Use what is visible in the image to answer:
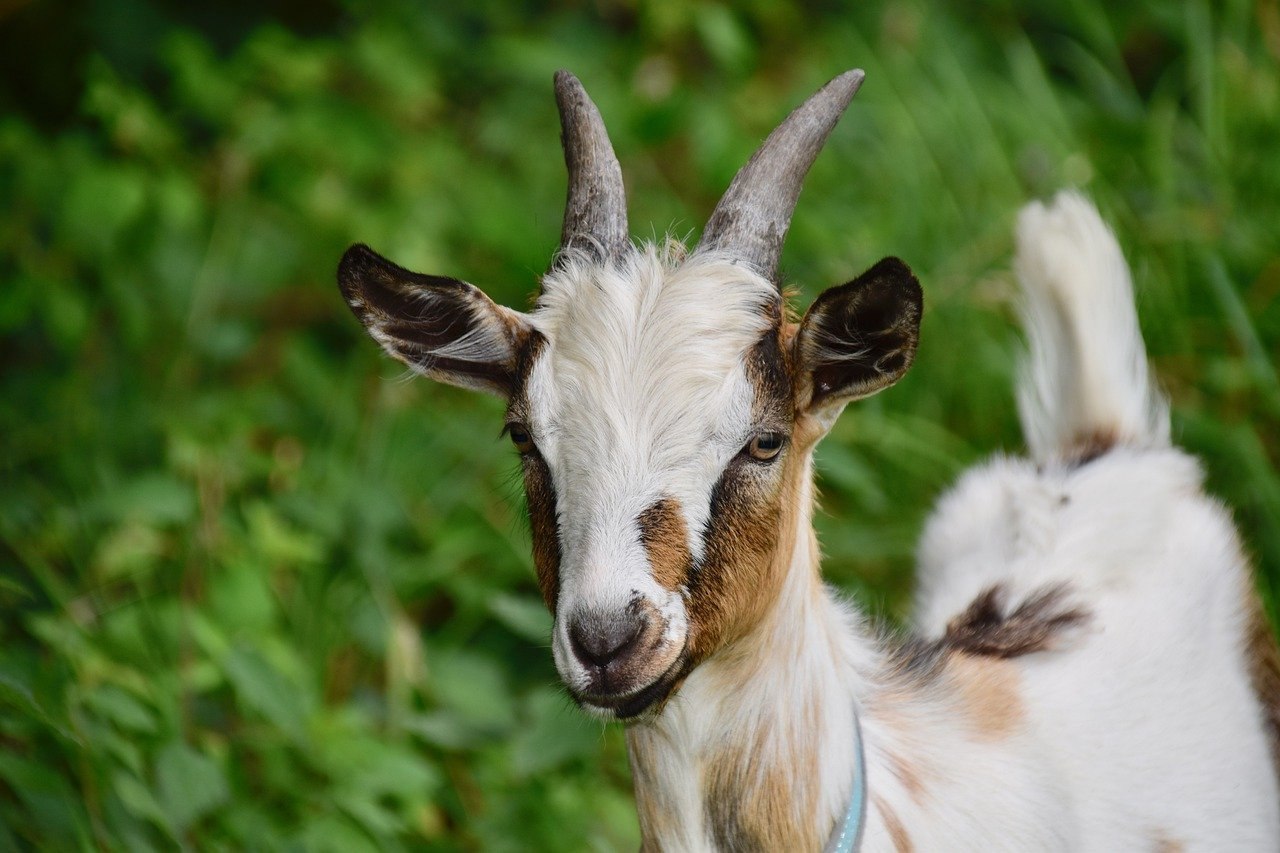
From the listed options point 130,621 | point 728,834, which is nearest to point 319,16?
point 130,621

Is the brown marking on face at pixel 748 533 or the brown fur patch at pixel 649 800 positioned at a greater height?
the brown marking on face at pixel 748 533

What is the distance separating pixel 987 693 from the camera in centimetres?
255

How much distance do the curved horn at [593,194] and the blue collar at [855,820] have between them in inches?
38.6

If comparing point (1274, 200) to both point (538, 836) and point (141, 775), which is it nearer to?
point (538, 836)

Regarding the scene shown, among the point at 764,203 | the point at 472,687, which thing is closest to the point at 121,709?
the point at 472,687

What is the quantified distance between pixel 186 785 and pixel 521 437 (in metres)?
1.37

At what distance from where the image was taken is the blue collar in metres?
2.22

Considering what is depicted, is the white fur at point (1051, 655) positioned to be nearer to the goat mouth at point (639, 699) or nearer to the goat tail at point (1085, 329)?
the goat tail at point (1085, 329)

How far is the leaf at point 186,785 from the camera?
2.95 m

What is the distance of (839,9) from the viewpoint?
7.14 meters

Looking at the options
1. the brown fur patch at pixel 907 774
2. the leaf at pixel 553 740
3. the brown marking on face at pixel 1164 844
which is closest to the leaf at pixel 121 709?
the leaf at pixel 553 740

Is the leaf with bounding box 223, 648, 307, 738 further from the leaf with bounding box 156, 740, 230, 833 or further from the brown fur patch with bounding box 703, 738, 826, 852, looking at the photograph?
the brown fur patch with bounding box 703, 738, 826, 852

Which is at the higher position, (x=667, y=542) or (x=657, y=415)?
(x=657, y=415)

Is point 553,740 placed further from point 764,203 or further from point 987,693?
point 764,203
